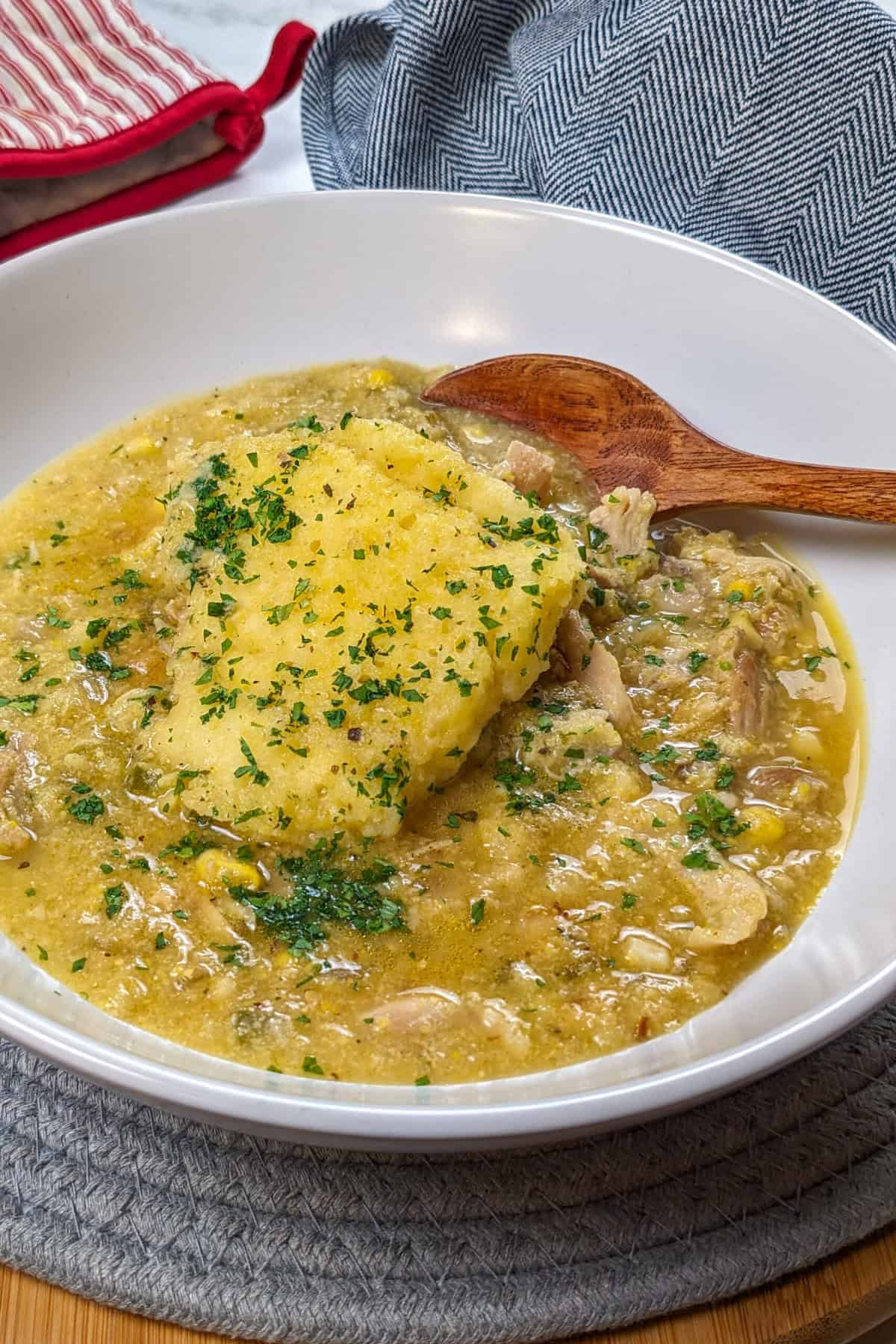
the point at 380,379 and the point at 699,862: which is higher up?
the point at 380,379

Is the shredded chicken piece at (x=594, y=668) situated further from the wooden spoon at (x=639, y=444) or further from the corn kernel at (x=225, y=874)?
the corn kernel at (x=225, y=874)

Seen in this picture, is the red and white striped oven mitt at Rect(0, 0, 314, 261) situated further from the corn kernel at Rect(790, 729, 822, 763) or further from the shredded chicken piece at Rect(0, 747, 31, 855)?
the corn kernel at Rect(790, 729, 822, 763)

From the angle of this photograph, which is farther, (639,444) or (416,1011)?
(639,444)

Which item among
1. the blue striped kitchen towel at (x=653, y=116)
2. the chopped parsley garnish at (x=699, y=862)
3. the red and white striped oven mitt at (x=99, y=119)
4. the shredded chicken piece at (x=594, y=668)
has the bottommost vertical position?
the chopped parsley garnish at (x=699, y=862)

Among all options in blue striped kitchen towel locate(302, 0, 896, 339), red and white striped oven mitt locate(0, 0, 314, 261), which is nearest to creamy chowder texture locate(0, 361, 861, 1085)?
blue striped kitchen towel locate(302, 0, 896, 339)

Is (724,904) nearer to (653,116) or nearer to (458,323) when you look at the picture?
(458,323)

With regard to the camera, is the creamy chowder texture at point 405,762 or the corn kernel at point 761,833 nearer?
the creamy chowder texture at point 405,762

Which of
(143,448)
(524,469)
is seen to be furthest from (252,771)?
(143,448)

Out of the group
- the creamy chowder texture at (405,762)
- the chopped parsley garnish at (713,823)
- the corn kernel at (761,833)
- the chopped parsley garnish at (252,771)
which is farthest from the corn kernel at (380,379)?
the corn kernel at (761,833)
